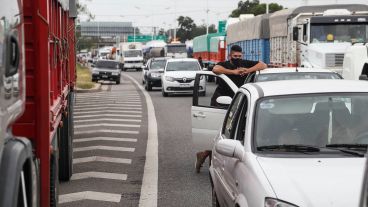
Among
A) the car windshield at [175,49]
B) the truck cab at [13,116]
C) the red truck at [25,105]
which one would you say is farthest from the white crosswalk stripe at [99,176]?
the car windshield at [175,49]

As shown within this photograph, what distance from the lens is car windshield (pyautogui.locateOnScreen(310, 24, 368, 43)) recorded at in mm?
23061

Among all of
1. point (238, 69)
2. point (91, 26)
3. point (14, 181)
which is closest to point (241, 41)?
point (238, 69)

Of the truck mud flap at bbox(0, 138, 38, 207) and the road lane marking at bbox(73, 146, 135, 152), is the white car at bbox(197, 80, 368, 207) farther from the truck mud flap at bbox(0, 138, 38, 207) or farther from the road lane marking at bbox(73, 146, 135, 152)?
the road lane marking at bbox(73, 146, 135, 152)

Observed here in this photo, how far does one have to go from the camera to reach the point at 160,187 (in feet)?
32.9

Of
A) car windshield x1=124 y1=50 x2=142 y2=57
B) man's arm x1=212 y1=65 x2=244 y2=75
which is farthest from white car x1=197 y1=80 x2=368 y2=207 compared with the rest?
car windshield x1=124 y1=50 x2=142 y2=57

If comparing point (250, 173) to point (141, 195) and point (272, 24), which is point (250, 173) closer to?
point (141, 195)

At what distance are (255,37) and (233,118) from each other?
26.8m

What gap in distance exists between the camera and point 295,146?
18.9ft

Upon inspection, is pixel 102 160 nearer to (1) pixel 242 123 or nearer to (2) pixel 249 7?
(1) pixel 242 123

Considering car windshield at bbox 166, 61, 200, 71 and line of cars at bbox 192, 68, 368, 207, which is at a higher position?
line of cars at bbox 192, 68, 368, 207

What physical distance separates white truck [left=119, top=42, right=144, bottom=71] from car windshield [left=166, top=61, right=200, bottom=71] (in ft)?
146

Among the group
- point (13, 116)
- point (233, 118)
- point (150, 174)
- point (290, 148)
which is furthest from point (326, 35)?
point (13, 116)

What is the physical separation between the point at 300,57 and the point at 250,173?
19.4 metres

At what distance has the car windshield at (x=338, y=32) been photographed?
2306cm
